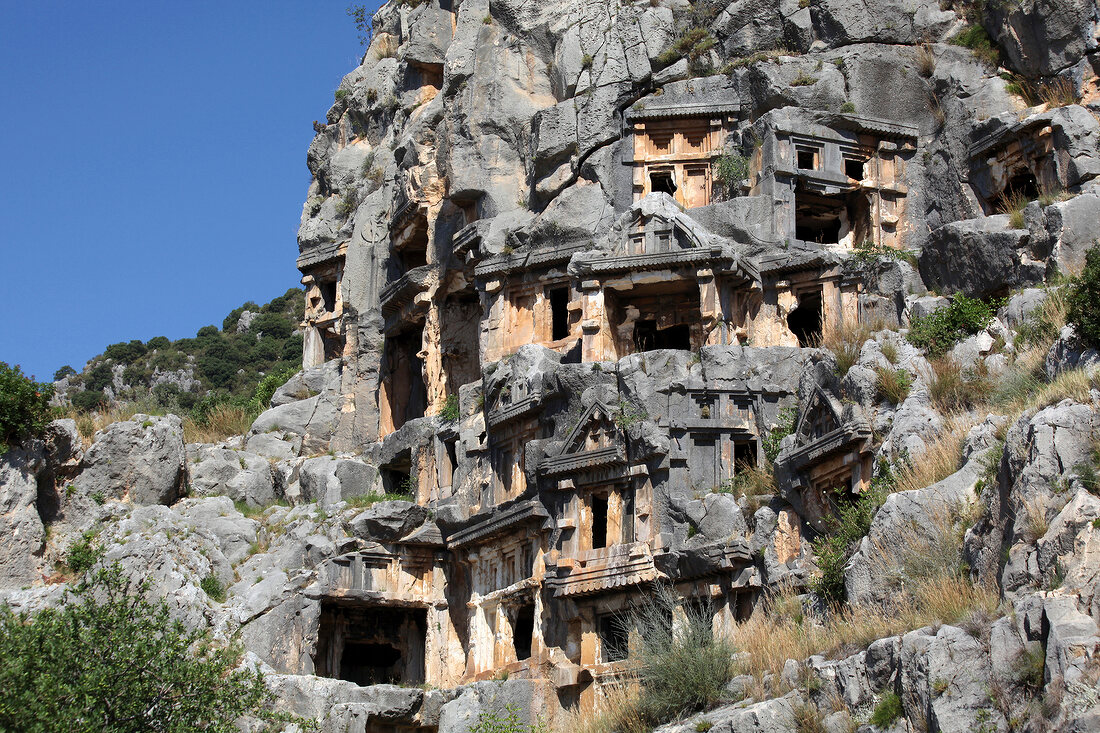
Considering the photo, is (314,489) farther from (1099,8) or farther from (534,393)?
(1099,8)

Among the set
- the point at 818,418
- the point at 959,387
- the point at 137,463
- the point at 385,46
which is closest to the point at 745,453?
the point at 818,418

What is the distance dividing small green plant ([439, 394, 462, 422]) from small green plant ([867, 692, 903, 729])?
21.2 m

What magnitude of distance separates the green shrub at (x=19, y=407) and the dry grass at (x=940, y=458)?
19.9m

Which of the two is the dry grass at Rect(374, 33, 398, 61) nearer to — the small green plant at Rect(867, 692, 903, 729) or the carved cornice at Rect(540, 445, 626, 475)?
the carved cornice at Rect(540, 445, 626, 475)

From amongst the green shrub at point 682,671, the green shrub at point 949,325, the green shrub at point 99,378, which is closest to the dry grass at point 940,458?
the green shrub at point 949,325

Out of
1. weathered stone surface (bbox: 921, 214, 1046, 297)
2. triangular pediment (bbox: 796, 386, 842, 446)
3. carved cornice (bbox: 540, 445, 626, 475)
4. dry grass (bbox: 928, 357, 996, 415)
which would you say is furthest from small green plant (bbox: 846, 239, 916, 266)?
dry grass (bbox: 928, 357, 996, 415)

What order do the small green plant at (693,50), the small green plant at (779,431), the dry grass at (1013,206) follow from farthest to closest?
the small green plant at (693,50) < the dry grass at (1013,206) < the small green plant at (779,431)

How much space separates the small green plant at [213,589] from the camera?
3612 centimetres

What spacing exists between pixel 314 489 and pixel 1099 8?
24708 mm

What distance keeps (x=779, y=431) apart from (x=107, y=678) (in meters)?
16.7

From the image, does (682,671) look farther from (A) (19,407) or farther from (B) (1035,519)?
(A) (19,407)

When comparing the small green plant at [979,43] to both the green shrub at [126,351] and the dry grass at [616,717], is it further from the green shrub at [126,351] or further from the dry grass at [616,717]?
the green shrub at [126,351]

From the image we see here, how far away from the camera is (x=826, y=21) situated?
146 feet

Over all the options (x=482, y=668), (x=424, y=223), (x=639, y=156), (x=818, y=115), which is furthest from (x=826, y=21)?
(x=482, y=668)
